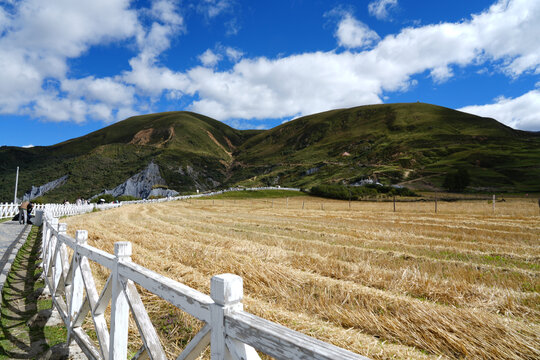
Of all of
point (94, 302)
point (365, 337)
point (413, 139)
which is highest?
point (413, 139)

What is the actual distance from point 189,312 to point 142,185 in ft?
443

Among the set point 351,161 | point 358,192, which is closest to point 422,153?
point 351,161

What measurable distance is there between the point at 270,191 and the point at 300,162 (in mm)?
84198

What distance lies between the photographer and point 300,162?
159625mm

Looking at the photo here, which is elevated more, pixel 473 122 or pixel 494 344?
pixel 473 122

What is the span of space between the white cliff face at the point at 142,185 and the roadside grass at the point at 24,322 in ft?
377

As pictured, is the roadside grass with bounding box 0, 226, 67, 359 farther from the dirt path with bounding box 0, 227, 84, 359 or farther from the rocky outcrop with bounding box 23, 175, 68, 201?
the rocky outcrop with bounding box 23, 175, 68, 201

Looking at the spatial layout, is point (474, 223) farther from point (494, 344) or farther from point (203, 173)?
point (203, 173)

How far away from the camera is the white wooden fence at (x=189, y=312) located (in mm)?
1493

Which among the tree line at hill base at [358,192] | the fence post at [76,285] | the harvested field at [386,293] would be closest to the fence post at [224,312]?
the harvested field at [386,293]

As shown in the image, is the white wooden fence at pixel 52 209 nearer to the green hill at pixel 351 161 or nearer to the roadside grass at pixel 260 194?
the roadside grass at pixel 260 194

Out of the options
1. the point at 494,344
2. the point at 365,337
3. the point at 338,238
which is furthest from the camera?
the point at 338,238

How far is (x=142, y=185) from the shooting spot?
125875 millimetres

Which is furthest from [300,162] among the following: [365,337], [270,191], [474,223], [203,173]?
[365,337]
